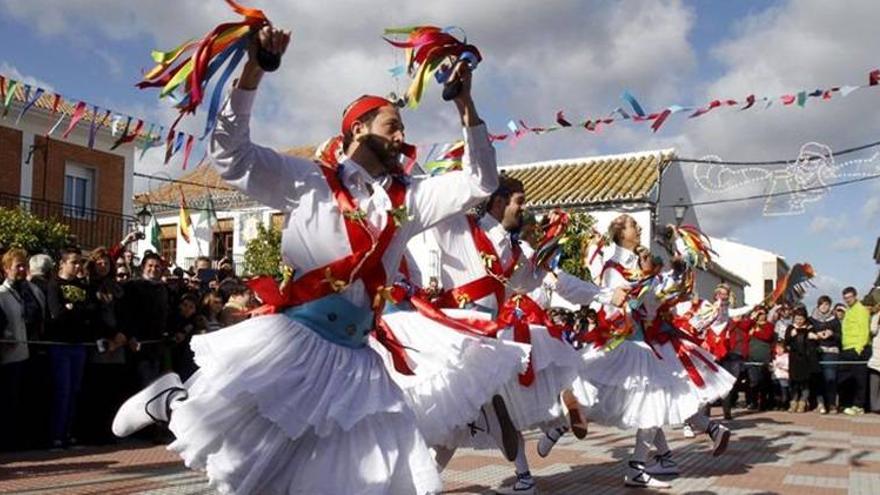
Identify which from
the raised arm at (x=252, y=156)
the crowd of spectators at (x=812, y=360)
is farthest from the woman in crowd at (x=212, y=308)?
the raised arm at (x=252, y=156)

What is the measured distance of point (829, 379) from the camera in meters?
14.9

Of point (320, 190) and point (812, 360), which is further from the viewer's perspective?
point (812, 360)

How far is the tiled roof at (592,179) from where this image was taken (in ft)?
87.0

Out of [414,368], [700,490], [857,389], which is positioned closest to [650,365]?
[700,490]

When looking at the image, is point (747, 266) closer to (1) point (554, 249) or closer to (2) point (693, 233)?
(2) point (693, 233)

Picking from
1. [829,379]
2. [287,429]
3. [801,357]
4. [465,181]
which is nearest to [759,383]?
[801,357]

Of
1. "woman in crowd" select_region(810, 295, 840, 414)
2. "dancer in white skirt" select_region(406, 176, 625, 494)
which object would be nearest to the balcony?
"woman in crowd" select_region(810, 295, 840, 414)

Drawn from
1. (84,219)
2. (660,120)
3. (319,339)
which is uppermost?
(84,219)

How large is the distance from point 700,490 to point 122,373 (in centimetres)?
589

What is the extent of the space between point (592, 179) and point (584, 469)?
855 inches

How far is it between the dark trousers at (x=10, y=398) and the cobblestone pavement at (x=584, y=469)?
266mm

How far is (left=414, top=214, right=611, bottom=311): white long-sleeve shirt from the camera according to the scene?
5.48m

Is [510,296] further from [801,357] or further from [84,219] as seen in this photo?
[84,219]

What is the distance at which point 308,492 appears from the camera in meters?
3.03
